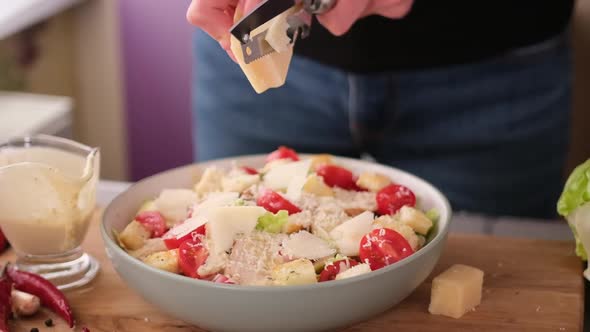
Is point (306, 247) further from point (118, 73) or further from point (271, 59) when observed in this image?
point (118, 73)

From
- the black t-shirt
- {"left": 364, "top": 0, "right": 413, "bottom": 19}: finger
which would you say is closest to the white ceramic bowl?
{"left": 364, "top": 0, "right": 413, "bottom": 19}: finger

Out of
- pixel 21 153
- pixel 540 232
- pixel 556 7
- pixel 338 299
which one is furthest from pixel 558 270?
pixel 21 153

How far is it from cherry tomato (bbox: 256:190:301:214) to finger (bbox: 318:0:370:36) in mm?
292

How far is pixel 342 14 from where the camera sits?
1230 mm

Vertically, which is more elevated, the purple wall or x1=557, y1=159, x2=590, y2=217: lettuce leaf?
x1=557, y1=159, x2=590, y2=217: lettuce leaf

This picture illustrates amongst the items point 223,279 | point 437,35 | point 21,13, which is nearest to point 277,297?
point 223,279

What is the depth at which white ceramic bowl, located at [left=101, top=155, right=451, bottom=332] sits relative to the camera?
95 centimetres

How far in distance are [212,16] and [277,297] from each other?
415 millimetres

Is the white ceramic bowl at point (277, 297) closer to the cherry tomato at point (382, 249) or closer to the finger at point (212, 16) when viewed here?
the cherry tomato at point (382, 249)

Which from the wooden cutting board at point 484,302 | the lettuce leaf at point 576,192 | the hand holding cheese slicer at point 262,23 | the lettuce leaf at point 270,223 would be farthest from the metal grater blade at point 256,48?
the lettuce leaf at point 576,192

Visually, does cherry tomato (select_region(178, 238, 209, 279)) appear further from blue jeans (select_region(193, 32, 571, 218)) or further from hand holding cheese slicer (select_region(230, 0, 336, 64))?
blue jeans (select_region(193, 32, 571, 218))

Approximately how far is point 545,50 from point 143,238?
95 centimetres

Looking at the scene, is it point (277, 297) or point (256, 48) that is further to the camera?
point (256, 48)

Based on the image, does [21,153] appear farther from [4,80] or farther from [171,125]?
[171,125]
